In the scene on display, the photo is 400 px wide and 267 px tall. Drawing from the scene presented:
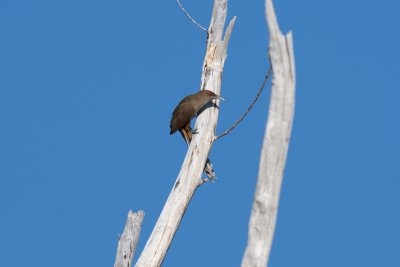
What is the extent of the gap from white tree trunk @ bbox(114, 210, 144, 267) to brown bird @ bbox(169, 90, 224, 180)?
116 centimetres

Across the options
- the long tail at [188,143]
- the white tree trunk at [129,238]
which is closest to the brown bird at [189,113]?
the long tail at [188,143]

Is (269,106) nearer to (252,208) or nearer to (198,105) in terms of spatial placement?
(252,208)

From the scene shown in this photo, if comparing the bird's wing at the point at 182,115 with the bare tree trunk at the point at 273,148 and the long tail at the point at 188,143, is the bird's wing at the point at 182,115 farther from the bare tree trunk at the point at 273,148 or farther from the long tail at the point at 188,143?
the bare tree trunk at the point at 273,148

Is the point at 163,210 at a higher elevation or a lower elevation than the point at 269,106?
higher

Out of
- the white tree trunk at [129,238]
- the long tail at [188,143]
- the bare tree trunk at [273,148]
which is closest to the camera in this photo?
the bare tree trunk at [273,148]

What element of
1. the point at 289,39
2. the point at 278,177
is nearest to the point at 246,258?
the point at 278,177

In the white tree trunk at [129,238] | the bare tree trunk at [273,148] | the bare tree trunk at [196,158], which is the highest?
the bare tree trunk at [196,158]

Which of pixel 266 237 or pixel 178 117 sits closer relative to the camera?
pixel 266 237

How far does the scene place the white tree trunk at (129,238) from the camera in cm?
1005

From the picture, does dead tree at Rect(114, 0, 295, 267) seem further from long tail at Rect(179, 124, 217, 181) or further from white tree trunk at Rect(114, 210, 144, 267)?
long tail at Rect(179, 124, 217, 181)

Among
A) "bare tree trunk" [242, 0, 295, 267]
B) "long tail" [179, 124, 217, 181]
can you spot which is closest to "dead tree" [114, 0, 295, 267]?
"bare tree trunk" [242, 0, 295, 267]

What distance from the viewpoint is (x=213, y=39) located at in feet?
36.6

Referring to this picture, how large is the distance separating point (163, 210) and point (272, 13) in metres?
4.78

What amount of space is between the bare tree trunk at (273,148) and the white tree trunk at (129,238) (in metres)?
3.71
